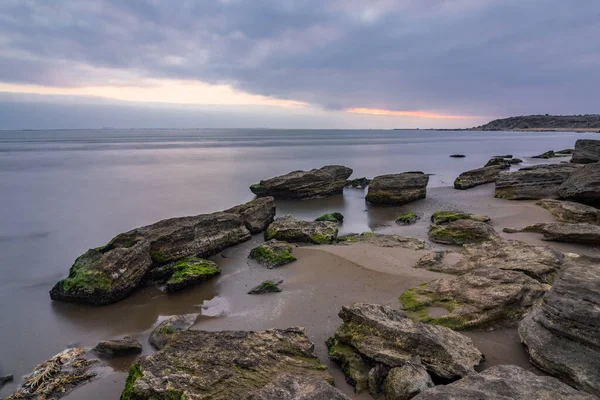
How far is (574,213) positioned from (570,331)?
A: 10603 mm

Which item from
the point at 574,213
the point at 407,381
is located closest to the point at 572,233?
the point at 574,213

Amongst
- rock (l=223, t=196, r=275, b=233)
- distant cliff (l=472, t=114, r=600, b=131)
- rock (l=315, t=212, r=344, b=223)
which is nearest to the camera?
rock (l=223, t=196, r=275, b=233)

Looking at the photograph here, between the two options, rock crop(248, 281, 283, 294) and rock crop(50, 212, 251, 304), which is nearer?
rock crop(248, 281, 283, 294)

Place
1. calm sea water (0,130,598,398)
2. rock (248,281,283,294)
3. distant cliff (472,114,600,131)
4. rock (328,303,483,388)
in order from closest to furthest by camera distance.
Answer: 1. rock (328,303,483,388)
2. calm sea water (0,130,598,398)
3. rock (248,281,283,294)
4. distant cliff (472,114,600,131)

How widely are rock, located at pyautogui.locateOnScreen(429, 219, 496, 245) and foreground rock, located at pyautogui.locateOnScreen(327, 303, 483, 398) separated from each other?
22.6 ft

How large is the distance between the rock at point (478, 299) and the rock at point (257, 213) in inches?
319

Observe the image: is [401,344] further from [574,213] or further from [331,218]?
[574,213]

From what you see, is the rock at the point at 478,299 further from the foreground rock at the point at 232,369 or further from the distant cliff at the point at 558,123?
the distant cliff at the point at 558,123

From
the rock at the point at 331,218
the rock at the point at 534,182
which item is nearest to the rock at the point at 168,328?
the rock at the point at 331,218

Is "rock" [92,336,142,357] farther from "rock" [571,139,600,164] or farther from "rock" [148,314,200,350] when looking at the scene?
"rock" [571,139,600,164]

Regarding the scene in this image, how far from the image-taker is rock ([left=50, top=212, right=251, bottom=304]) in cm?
951

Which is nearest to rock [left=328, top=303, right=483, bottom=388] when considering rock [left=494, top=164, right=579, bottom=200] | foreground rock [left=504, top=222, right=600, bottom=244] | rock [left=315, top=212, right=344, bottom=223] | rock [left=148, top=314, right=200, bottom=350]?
rock [left=148, top=314, right=200, bottom=350]

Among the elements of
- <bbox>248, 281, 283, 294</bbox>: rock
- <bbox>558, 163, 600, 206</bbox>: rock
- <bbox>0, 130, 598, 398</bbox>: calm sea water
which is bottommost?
<bbox>0, 130, 598, 398</bbox>: calm sea water

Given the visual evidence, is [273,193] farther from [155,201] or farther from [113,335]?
[113,335]
